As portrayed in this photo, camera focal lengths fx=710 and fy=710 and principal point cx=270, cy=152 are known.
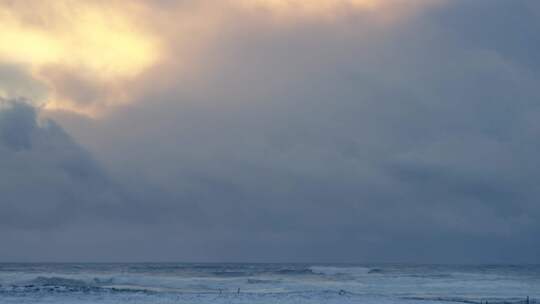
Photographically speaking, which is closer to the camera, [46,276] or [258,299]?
[258,299]

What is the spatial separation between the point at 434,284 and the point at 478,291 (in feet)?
Answer: 28.9

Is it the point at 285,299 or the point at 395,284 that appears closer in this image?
the point at 285,299

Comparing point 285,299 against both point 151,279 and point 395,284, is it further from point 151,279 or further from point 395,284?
point 151,279

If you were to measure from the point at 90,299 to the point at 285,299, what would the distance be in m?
9.87

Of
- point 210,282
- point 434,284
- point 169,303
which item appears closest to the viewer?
point 169,303

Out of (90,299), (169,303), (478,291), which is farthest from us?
(478,291)

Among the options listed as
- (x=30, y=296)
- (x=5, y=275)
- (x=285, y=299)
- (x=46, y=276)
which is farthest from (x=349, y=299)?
(x=5, y=275)

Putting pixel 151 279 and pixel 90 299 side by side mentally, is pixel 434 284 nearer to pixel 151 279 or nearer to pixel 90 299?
pixel 151 279

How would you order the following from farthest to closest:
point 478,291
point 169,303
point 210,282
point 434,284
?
point 210,282
point 434,284
point 478,291
point 169,303

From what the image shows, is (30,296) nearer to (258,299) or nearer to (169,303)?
(169,303)

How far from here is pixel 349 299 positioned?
36.5 meters

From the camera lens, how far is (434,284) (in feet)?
207

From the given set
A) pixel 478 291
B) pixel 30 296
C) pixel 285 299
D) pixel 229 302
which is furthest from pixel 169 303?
pixel 478 291

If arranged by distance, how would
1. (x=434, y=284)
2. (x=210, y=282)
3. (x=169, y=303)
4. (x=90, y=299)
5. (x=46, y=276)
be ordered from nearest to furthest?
(x=169, y=303) < (x=90, y=299) < (x=434, y=284) < (x=210, y=282) < (x=46, y=276)
